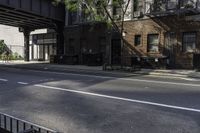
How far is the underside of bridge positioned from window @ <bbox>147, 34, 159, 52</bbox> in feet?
40.1

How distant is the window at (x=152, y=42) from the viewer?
2677cm

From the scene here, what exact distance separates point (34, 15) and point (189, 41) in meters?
16.6

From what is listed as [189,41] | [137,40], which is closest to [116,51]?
[137,40]

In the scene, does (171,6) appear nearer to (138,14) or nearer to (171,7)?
(171,7)

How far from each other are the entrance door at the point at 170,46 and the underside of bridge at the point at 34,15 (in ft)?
45.7

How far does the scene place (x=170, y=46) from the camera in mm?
25641

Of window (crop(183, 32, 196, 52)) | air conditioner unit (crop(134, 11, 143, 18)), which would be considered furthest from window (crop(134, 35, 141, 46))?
window (crop(183, 32, 196, 52))

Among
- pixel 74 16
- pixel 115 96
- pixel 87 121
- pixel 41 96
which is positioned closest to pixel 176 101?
pixel 115 96

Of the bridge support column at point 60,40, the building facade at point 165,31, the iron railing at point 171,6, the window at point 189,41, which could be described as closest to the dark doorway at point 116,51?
the building facade at point 165,31

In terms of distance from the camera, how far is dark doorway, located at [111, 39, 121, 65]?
1192 inches

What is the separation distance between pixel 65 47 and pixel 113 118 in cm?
2926

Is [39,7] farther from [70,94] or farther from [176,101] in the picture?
[176,101]

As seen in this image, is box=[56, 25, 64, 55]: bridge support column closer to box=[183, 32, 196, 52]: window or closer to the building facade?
the building facade

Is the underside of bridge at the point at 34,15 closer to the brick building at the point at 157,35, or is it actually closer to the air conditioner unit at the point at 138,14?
the brick building at the point at 157,35
